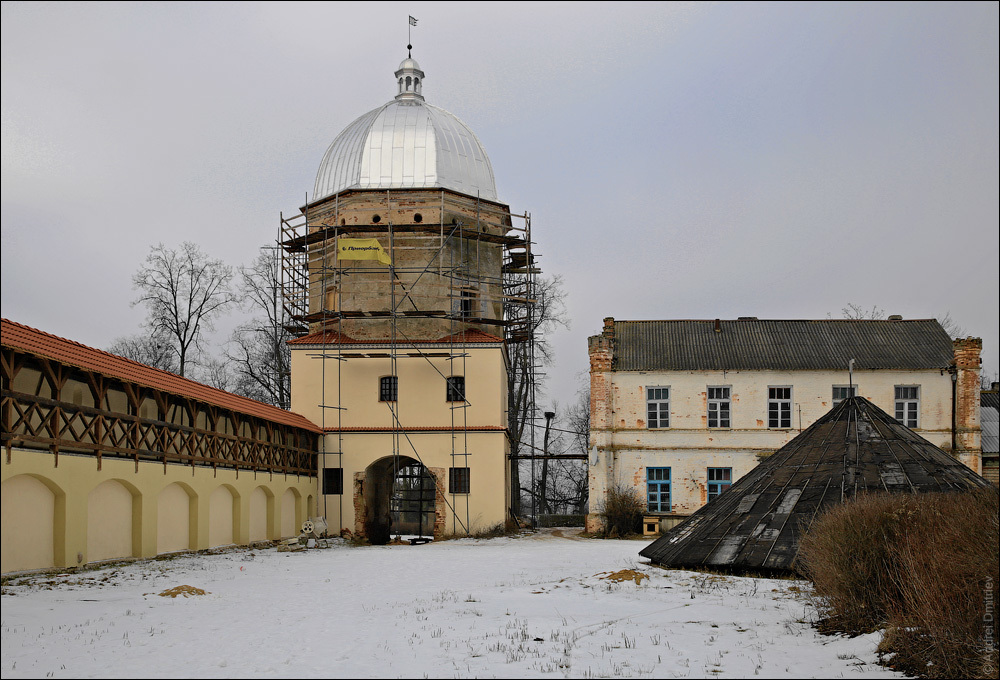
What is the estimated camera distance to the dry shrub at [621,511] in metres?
31.2

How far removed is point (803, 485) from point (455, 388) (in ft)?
52.7

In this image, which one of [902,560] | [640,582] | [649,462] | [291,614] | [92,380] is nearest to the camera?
[902,560]

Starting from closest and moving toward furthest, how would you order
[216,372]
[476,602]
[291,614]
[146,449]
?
[291,614]
[476,602]
[146,449]
[216,372]

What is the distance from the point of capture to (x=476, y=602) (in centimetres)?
1351

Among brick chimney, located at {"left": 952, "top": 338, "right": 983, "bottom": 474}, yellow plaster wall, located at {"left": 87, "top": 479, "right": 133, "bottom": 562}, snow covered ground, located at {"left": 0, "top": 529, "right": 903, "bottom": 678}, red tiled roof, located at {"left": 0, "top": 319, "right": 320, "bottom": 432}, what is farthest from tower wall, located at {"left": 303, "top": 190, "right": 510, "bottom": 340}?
brick chimney, located at {"left": 952, "top": 338, "right": 983, "bottom": 474}

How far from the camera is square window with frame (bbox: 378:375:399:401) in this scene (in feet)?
103

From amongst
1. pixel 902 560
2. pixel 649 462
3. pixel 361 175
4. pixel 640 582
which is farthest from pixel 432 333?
pixel 902 560

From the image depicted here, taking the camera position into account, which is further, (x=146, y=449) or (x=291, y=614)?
(x=146, y=449)

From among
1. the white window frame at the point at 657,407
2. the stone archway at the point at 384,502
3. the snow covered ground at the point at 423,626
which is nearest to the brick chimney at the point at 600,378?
the white window frame at the point at 657,407

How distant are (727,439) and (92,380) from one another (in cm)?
2119

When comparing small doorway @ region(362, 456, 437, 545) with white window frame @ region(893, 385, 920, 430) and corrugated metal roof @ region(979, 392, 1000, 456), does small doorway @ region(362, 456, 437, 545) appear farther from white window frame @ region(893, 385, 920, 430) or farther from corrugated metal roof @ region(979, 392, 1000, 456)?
corrugated metal roof @ region(979, 392, 1000, 456)

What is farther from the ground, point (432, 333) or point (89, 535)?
point (432, 333)

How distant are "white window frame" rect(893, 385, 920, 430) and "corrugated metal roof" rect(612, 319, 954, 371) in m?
0.78

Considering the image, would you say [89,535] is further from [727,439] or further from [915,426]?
[915,426]
